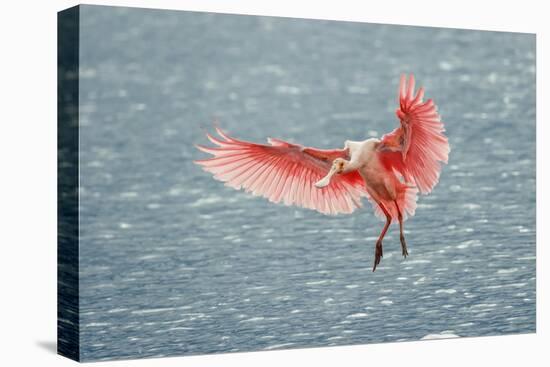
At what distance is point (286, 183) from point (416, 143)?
0.87m

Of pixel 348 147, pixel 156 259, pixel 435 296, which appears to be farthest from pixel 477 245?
pixel 156 259

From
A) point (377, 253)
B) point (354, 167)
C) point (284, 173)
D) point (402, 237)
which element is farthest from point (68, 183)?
point (402, 237)

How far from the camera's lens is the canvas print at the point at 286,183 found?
23.5ft

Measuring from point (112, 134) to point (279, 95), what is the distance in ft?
3.47

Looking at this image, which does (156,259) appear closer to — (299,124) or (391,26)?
(299,124)

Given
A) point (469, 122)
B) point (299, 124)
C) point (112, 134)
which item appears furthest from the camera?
point (469, 122)

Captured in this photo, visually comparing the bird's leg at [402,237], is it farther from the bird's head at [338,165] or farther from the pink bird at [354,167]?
the bird's head at [338,165]

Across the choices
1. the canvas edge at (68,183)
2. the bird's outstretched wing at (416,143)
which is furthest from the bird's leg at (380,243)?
the canvas edge at (68,183)

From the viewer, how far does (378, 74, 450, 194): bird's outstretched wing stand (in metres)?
7.87

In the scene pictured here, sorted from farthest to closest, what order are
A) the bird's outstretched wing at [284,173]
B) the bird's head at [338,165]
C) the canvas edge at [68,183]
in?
the bird's head at [338,165] < the bird's outstretched wing at [284,173] < the canvas edge at [68,183]

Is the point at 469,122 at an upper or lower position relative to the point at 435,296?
upper

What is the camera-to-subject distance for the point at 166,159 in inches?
287

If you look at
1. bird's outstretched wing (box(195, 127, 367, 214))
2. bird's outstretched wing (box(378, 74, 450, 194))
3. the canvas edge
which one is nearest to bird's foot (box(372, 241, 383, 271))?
bird's outstretched wing (box(195, 127, 367, 214))

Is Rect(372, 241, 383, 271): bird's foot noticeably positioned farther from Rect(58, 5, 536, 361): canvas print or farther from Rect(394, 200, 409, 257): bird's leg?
Rect(394, 200, 409, 257): bird's leg
